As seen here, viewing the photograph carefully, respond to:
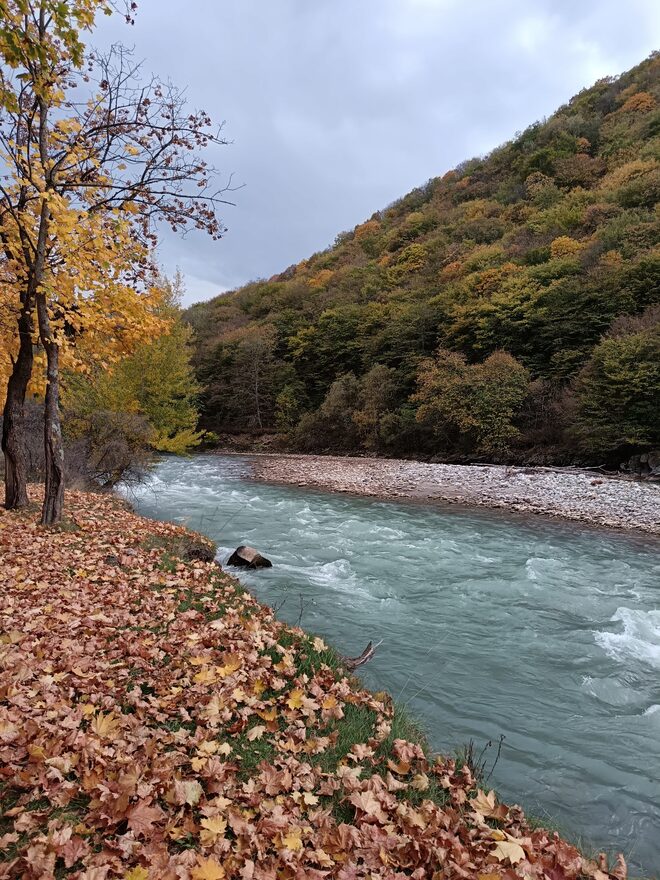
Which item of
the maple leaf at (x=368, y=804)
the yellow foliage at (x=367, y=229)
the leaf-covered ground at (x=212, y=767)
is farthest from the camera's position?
the yellow foliage at (x=367, y=229)

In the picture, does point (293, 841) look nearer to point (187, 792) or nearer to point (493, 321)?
point (187, 792)

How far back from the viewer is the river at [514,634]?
4027 mm

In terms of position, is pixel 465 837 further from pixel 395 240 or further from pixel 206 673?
pixel 395 240

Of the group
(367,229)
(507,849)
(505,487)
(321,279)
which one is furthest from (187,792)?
(367,229)

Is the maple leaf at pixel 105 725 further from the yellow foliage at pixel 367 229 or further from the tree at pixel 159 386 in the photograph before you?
the yellow foliage at pixel 367 229

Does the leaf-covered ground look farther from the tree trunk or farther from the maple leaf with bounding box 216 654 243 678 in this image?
the tree trunk

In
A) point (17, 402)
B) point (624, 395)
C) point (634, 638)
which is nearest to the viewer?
point (634, 638)

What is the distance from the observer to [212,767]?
113 inches

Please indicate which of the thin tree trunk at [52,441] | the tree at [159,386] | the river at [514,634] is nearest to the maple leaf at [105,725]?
the river at [514,634]

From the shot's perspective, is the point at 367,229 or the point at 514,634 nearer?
the point at 514,634

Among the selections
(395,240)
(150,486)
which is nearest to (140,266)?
(150,486)

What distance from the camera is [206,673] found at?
153 inches

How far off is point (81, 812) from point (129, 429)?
49.6 feet

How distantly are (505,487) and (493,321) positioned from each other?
16048 millimetres
